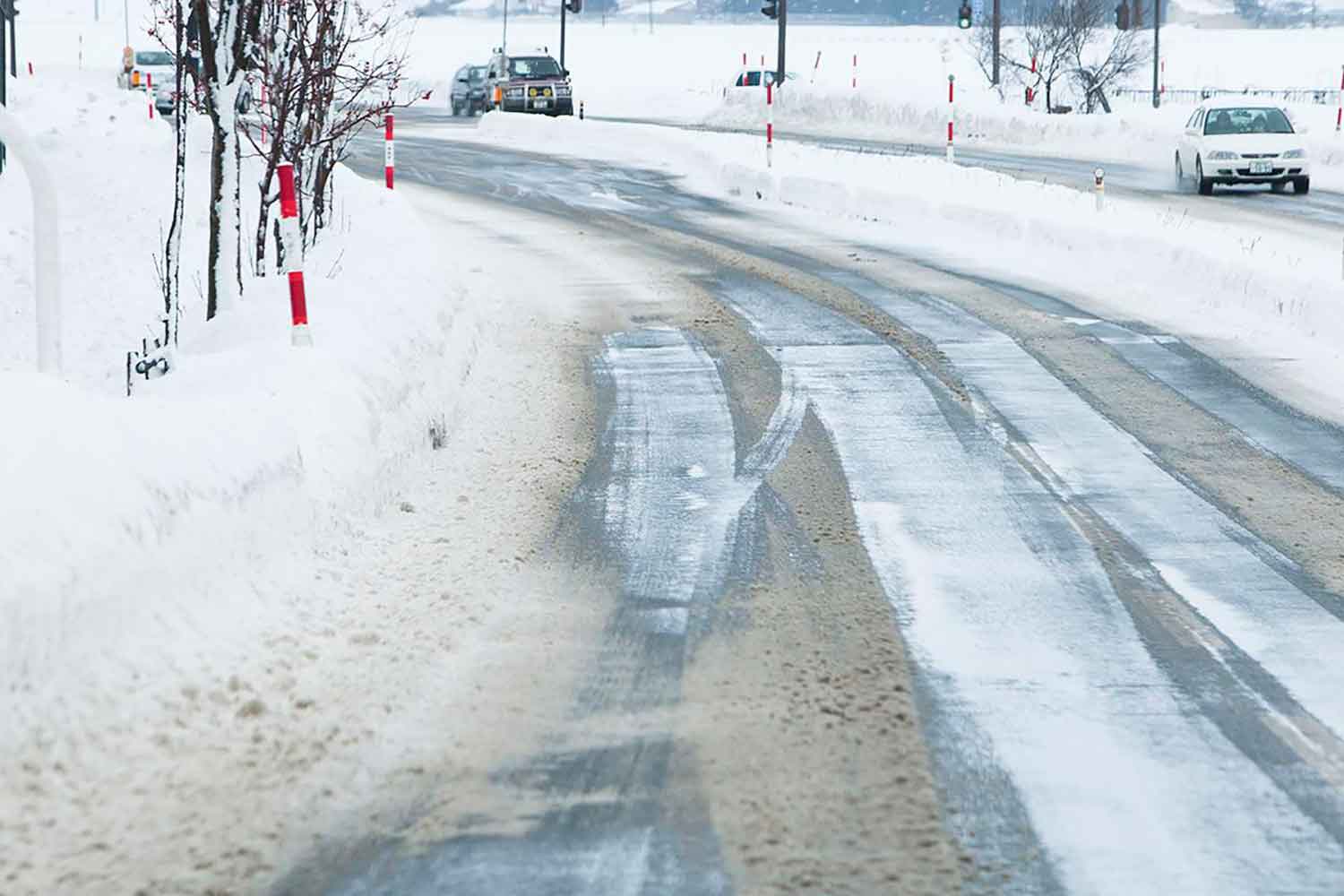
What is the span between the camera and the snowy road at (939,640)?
15.6 ft

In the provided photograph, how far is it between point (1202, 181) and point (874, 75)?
76.0 m

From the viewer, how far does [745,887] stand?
4.50 metres

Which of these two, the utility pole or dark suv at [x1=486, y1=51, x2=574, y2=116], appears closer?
dark suv at [x1=486, y1=51, x2=574, y2=116]

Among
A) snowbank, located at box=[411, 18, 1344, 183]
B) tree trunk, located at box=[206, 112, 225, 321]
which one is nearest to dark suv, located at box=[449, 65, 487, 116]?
snowbank, located at box=[411, 18, 1344, 183]

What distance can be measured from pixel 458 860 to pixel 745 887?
28.6 inches

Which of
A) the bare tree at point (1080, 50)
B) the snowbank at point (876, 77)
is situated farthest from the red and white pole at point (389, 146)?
the bare tree at point (1080, 50)

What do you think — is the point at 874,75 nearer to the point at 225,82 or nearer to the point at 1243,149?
the point at 1243,149

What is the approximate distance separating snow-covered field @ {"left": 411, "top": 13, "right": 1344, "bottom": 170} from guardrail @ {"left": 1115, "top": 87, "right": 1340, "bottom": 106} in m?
3.51

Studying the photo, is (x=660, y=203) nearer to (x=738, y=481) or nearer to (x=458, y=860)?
(x=738, y=481)

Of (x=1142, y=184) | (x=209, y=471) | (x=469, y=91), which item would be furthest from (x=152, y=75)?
(x=209, y=471)

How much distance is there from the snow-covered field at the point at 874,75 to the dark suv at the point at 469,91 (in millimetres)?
6956

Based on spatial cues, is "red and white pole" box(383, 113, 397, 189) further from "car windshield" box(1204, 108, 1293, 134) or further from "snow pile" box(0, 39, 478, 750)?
"car windshield" box(1204, 108, 1293, 134)

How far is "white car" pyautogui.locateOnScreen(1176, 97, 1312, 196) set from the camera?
29984 mm

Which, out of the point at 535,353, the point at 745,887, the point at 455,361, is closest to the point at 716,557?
the point at 745,887
